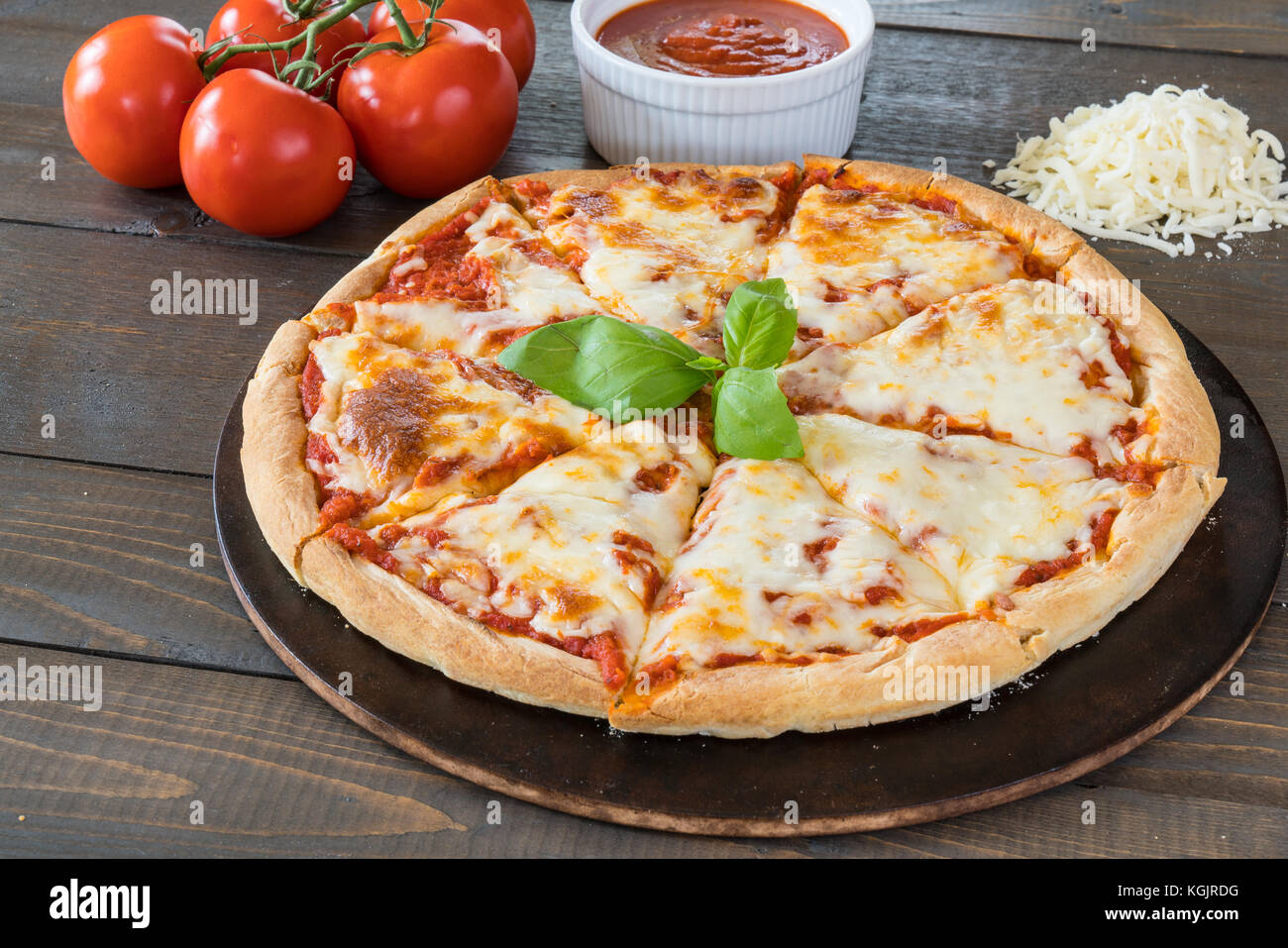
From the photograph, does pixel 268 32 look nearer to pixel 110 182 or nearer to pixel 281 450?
pixel 110 182

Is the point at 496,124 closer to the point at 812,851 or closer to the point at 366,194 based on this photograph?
the point at 366,194

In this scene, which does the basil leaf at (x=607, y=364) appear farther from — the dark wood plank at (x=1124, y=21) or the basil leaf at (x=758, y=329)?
the dark wood plank at (x=1124, y=21)

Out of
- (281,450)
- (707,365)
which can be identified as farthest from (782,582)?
(281,450)

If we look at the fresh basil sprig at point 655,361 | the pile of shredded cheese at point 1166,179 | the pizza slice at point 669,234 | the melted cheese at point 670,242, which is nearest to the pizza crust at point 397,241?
the pizza slice at point 669,234

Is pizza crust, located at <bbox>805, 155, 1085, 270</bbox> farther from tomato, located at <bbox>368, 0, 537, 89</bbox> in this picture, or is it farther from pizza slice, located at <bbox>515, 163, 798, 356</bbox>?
tomato, located at <bbox>368, 0, 537, 89</bbox>

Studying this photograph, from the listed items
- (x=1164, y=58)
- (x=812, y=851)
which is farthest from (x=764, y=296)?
(x=1164, y=58)
